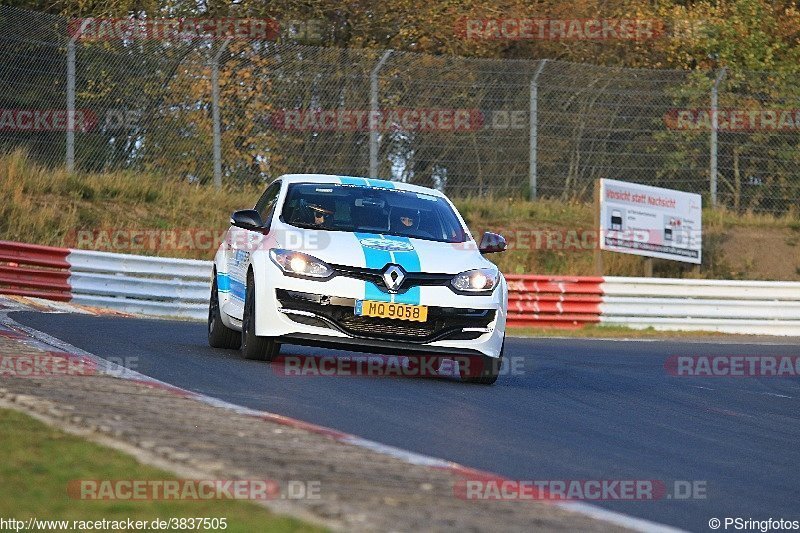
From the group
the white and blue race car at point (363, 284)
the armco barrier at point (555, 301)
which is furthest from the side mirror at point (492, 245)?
the armco barrier at point (555, 301)

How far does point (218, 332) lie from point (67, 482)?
23.3 feet

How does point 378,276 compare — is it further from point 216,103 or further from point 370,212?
point 216,103

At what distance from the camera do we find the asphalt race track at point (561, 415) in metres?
6.94

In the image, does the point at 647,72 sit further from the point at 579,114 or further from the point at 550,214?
the point at 550,214

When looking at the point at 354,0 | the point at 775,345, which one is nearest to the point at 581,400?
the point at 775,345

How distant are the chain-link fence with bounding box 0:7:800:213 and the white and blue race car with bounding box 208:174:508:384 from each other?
11.9 meters

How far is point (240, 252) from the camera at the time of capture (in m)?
11.7

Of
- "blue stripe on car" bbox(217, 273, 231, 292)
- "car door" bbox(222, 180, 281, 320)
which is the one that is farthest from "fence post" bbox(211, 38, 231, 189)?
"blue stripe on car" bbox(217, 273, 231, 292)

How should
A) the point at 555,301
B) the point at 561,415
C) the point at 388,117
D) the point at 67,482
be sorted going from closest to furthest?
the point at 67,482, the point at 561,415, the point at 555,301, the point at 388,117

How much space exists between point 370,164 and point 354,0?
8.26m

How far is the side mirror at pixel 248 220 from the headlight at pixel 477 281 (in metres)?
1.65

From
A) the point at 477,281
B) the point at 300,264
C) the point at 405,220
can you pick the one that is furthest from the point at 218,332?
the point at 477,281

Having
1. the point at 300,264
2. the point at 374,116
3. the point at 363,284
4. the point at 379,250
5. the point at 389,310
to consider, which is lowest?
the point at 389,310

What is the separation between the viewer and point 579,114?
25.4 metres
